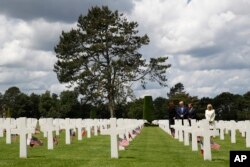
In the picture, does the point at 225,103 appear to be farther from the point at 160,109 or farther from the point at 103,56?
the point at 103,56

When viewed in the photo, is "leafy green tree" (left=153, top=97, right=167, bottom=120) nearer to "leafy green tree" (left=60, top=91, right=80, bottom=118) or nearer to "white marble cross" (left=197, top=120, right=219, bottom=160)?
"leafy green tree" (left=60, top=91, right=80, bottom=118)

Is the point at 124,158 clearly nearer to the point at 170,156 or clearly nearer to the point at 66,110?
the point at 170,156

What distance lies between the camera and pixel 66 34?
59.4m

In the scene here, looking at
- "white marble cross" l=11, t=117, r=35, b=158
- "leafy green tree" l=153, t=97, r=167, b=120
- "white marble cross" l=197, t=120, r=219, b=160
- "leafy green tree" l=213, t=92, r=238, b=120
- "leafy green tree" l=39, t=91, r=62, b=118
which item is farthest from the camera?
"leafy green tree" l=213, t=92, r=238, b=120

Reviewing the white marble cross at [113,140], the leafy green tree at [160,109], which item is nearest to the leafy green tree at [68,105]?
the leafy green tree at [160,109]

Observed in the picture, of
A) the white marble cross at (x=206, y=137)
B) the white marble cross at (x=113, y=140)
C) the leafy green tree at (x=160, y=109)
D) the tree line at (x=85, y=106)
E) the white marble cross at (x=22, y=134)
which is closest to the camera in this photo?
the white marble cross at (x=206, y=137)

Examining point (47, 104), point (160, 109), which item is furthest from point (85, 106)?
point (160, 109)

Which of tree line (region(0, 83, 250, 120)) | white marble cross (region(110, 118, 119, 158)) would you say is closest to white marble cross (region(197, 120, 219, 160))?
white marble cross (region(110, 118, 119, 158))

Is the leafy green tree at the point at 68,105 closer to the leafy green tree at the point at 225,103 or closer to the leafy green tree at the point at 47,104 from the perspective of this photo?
the leafy green tree at the point at 47,104

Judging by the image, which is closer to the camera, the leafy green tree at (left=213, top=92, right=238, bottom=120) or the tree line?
the tree line

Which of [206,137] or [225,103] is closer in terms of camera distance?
[206,137]

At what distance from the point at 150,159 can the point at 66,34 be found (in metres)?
46.6

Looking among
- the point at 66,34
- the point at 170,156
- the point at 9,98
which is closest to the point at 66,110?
the point at 9,98

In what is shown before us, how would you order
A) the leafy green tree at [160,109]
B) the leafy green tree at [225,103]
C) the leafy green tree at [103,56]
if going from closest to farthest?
1. the leafy green tree at [103,56]
2. the leafy green tree at [160,109]
3. the leafy green tree at [225,103]
